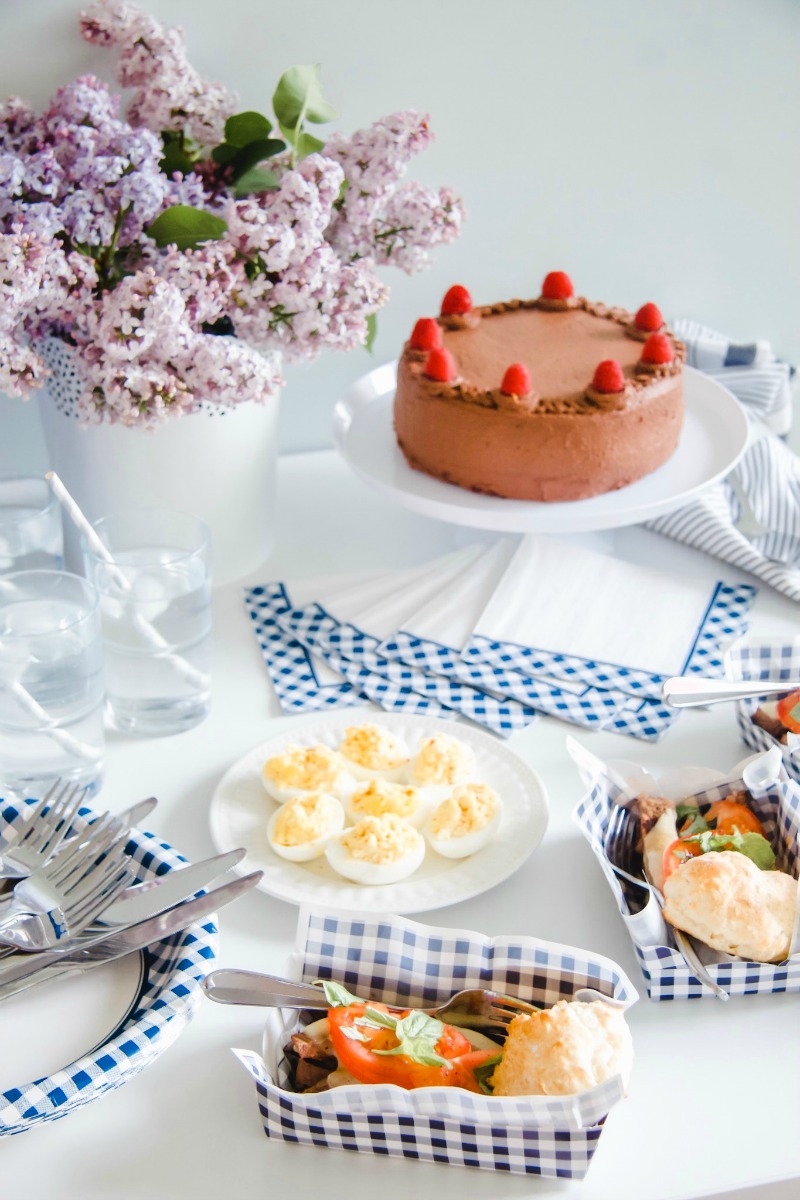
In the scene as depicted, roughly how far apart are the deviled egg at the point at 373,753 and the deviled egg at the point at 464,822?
7cm

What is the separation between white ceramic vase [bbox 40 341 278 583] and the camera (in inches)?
42.6

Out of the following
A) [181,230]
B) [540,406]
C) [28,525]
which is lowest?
[28,525]

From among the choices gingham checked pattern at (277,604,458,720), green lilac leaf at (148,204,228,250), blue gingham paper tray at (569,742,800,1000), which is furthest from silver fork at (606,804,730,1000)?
green lilac leaf at (148,204,228,250)

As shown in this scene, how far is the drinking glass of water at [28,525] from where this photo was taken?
103 centimetres

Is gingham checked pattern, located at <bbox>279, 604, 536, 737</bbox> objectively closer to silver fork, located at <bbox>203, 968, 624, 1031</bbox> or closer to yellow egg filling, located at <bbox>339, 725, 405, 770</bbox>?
yellow egg filling, located at <bbox>339, 725, 405, 770</bbox>

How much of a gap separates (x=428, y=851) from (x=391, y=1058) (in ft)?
0.74

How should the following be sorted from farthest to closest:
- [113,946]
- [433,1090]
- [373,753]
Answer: [373,753]
[113,946]
[433,1090]

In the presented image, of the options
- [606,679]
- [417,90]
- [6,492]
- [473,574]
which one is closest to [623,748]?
[606,679]

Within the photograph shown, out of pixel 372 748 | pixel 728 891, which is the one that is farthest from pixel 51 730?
pixel 728 891

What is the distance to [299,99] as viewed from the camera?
1.09m

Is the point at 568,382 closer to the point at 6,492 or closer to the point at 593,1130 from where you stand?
the point at 6,492

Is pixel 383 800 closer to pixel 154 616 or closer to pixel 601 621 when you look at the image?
pixel 154 616

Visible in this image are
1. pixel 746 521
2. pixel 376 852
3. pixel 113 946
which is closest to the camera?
pixel 113 946

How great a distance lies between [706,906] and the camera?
0.72 meters
